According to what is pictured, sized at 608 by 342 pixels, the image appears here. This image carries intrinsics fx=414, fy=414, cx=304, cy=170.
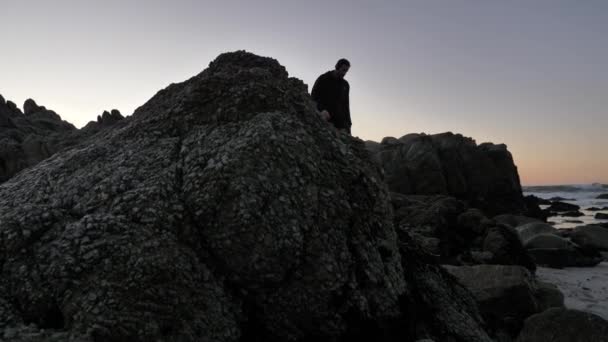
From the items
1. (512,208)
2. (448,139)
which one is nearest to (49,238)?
(512,208)

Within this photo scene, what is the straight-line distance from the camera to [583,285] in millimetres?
14227

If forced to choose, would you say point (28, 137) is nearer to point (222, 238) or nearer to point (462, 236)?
point (462, 236)

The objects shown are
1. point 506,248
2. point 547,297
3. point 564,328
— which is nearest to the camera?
point 564,328

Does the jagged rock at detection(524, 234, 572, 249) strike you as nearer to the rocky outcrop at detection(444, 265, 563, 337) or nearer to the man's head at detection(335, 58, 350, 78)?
the rocky outcrop at detection(444, 265, 563, 337)

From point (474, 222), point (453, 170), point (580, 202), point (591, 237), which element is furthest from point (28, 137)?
point (580, 202)

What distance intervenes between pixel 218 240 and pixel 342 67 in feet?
19.0

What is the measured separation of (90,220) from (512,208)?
44.4m

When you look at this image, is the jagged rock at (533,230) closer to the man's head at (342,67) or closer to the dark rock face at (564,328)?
the dark rock face at (564,328)

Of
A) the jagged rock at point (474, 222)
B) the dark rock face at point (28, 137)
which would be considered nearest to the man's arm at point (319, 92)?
the jagged rock at point (474, 222)

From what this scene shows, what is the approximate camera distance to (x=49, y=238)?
176 inches

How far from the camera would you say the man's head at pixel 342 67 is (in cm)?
916

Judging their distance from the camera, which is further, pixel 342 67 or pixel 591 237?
pixel 591 237

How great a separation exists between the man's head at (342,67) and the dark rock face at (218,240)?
11.3 feet

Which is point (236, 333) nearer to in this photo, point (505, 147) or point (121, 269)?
point (121, 269)
